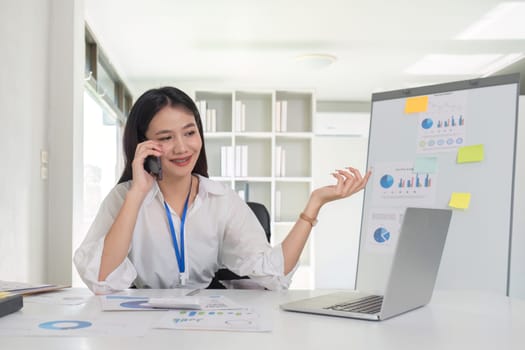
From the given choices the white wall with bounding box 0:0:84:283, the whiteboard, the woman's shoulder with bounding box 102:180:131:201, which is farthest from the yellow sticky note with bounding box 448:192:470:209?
the white wall with bounding box 0:0:84:283

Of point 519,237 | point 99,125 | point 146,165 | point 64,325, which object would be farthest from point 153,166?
point 99,125

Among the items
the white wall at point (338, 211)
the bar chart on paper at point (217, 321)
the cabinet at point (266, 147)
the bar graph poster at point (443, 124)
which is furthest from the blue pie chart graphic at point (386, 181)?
the white wall at point (338, 211)

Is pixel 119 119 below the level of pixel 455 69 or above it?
below

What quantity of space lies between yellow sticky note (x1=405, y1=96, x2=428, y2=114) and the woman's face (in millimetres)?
819

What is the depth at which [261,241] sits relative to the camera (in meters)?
1.78

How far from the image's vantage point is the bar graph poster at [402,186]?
6.46 ft

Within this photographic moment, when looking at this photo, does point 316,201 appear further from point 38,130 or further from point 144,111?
point 38,130

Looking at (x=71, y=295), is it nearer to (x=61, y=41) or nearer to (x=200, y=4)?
(x=61, y=41)

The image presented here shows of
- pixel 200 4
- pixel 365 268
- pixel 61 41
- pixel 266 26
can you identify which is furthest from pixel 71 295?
pixel 266 26

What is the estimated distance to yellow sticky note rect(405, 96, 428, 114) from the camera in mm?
2008

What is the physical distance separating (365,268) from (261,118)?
4.00 m

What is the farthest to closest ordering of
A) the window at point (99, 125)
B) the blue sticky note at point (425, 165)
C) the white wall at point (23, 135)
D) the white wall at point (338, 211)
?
1. the white wall at point (338, 211)
2. the window at point (99, 125)
3. the white wall at point (23, 135)
4. the blue sticky note at point (425, 165)

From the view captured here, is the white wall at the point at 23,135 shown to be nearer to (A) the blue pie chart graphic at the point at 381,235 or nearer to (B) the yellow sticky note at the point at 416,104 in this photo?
(A) the blue pie chart graphic at the point at 381,235

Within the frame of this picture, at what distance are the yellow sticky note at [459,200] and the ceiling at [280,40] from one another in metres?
2.06
